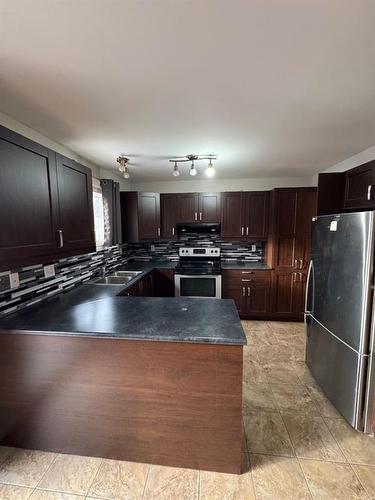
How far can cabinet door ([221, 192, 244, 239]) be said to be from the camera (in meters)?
3.89

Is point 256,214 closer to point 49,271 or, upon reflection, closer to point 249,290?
point 249,290

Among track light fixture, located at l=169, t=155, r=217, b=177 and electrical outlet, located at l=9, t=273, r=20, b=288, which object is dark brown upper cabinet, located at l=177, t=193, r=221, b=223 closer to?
track light fixture, located at l=169, t=155, r=217, b=177

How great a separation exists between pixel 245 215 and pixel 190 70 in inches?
112

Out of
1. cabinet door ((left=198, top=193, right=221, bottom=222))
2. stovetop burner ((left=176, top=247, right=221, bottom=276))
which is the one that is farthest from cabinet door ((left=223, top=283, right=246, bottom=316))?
cabinet door ((left=198, top=193, right=221, bottom=222))

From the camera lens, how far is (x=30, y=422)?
1.60 metres

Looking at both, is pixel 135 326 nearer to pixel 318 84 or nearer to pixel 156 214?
pixel 318 84

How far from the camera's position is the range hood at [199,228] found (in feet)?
13.1

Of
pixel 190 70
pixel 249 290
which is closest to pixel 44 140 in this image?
pixel 190 70

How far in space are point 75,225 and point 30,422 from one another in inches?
56.1

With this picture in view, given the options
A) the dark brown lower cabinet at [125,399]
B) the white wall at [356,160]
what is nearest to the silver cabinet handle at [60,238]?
the dark brown lower cabinet at [125,399]

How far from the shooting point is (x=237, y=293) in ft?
12.4

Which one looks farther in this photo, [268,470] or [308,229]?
[308,229]

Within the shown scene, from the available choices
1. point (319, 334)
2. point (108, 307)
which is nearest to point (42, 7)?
point (108, 307)

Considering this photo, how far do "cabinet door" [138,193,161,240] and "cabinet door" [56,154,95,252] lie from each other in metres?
1.74
